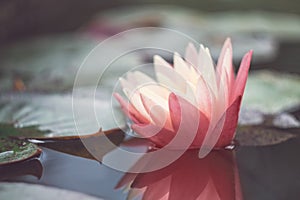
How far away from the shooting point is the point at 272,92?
0.88m

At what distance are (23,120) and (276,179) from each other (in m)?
0.38

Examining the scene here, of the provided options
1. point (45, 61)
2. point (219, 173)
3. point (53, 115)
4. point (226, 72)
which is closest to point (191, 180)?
point (219, 173)

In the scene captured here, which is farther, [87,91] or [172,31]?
[172,31]

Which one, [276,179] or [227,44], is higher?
[227,44]

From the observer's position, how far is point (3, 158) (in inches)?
23.4

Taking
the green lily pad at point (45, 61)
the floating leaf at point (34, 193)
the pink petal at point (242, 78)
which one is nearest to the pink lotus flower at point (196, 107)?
the pink petal at point (242, 78)

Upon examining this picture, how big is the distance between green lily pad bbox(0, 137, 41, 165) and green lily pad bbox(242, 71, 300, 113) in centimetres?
38

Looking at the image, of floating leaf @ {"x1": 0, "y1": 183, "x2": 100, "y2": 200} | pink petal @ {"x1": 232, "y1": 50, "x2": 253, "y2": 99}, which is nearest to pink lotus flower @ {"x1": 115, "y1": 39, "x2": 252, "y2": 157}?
pink petal @ {"x1": 232, "y1": 50, "x2": 253, "y2": 99}

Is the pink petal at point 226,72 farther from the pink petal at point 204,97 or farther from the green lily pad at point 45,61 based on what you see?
the green lily pad at point 45,61

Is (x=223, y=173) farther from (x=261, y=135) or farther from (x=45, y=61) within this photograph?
(x=45, y=61)

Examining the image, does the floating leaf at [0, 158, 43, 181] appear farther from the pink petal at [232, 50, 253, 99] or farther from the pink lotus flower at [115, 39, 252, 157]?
the pink petal at [232, 50, 253, 99]

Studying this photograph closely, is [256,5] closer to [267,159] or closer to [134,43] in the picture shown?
[134,43]

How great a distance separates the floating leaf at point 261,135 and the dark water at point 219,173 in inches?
0.7

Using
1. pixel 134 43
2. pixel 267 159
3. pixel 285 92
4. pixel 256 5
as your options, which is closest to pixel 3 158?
pixel 267 159
